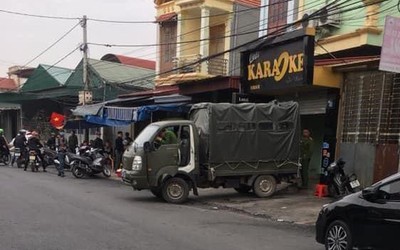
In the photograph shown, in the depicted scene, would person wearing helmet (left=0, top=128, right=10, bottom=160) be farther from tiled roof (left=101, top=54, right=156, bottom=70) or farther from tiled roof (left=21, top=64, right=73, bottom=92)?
tiled roof (left=101, top=54, right=156, bottom=70)

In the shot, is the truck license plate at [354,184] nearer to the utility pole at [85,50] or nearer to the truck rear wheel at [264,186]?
the truck rear wheel at [264,186]

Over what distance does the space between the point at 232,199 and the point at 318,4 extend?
24.5ft

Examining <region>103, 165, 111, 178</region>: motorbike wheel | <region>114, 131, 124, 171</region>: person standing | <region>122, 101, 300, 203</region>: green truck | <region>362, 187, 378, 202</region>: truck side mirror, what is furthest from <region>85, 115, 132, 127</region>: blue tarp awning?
<region>362, 187, 378, 202</region>: truck side mirror

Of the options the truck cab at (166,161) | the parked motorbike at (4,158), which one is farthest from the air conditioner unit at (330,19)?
the parked motorbike at (4,158)

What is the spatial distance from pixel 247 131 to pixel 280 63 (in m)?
3.24

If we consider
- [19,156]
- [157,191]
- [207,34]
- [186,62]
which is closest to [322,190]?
[157,191]

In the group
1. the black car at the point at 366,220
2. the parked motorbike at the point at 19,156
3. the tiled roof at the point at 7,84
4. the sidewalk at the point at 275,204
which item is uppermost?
the tiled roof at the point at 7,84

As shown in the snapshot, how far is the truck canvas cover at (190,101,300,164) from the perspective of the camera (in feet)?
45.6

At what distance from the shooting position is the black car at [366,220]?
6.66 meters

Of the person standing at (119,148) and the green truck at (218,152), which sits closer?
the green truck at (218,152)

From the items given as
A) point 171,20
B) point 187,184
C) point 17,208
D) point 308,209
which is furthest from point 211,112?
point 171,20

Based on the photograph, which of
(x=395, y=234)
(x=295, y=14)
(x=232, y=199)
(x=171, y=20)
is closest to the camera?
(x=395, y=234)

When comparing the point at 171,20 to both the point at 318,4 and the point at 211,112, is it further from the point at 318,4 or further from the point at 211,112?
the point at 211,112

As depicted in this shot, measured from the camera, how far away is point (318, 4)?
17859 millimetres
